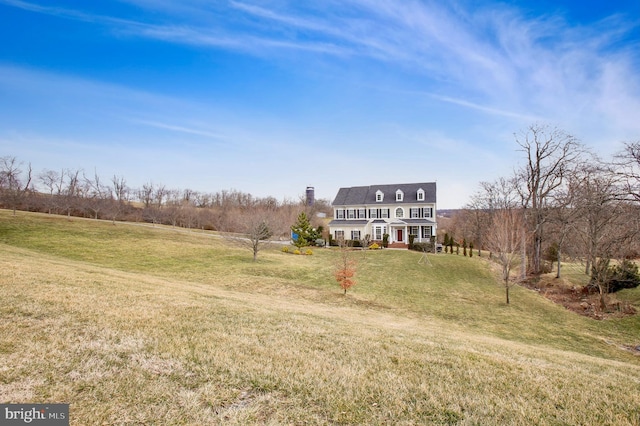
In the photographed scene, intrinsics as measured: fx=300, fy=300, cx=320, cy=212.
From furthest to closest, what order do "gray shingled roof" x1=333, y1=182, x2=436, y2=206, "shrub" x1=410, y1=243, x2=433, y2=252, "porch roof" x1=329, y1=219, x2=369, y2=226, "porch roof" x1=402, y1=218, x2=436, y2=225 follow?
"porch roof" x1=329, y1=219, x2=369, y2=226 → "gray shingled roof" x1=333, y1=182, x2=436, y2=206 → "porch roof" x1=402, y1=218, x2=436, y2=225 → "shrub" x1=410, y1=243, x2=433, y2=252

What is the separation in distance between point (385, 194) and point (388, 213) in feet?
11.1

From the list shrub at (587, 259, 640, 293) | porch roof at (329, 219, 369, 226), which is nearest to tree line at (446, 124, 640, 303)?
shrub at (587, 259, 640, 293)

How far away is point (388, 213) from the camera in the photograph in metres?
45.9

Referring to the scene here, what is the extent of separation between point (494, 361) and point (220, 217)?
62141 millimetres

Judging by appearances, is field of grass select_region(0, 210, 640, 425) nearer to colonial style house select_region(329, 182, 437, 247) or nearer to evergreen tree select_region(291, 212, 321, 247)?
evergreen tree select_region(291, 212, 321, 247)

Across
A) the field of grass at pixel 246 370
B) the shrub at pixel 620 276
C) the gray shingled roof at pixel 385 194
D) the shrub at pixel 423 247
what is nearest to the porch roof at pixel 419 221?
the gray shingled roof at pixel 385 194

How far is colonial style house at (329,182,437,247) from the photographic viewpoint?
Result: 141ft

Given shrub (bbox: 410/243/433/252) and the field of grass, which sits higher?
the field of grass

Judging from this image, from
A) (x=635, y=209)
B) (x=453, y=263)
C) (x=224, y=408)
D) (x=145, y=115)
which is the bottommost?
(x=453, y=263)

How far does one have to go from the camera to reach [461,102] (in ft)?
81.0

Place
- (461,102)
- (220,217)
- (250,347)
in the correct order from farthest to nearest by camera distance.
Answer: (220,217)
(461,102)
(250,347)

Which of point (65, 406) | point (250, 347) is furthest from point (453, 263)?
point (65, 406)

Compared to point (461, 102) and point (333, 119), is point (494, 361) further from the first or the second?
point (333, 119)

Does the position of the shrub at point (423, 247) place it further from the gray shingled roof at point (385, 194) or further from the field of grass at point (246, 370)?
the field of grass at point (246, 370)
